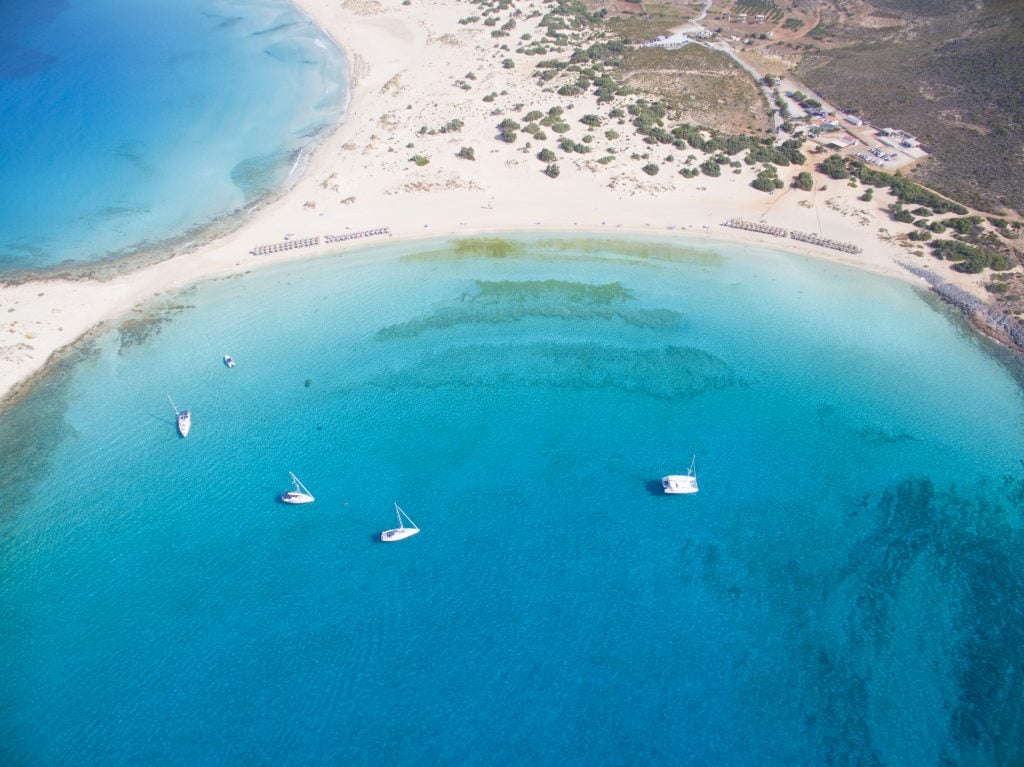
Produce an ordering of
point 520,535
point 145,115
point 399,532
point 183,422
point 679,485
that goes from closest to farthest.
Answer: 1. point 399,532
2. point 520,535
3. point 679,485
4. point 183,422
5. point 145,115

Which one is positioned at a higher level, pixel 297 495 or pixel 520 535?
pixel 520 535

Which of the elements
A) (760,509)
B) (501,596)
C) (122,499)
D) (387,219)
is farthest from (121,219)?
(760,509)

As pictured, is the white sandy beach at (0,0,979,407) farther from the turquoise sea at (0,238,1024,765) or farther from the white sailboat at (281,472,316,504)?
the white sailboat at (281,472,316,504)

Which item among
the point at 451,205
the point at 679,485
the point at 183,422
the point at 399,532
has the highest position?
the point at 451,205

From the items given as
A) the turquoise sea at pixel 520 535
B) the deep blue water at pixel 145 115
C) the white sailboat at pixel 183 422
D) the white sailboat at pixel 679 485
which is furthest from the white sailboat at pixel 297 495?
the deep blue water at pixel 145 115

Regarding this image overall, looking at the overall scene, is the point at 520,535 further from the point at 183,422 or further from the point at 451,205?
the point at 451,205

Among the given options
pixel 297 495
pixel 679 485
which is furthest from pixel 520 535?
pixel 297 495

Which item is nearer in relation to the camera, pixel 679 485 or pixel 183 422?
pixel 679 485
